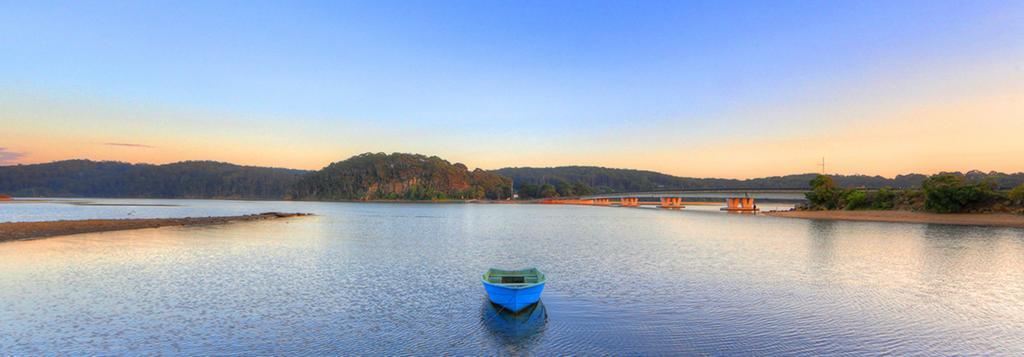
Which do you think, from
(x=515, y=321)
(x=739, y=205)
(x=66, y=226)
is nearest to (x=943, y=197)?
(x=739, y=205)

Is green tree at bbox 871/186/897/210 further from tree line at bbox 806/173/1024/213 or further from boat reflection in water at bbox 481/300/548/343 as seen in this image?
boat reflection in water at bbox 481/300/548/343

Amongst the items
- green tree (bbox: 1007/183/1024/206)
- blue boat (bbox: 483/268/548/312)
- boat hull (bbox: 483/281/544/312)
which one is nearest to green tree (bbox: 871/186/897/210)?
green tree (bbox: 1007/183/1024/206)

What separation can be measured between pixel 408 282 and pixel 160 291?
11238mm

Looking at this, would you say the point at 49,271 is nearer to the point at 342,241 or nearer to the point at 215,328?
the point at 215,328

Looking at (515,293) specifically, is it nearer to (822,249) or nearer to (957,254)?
(822,249)

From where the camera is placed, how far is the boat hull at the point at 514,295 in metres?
19.4

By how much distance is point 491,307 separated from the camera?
20.9m

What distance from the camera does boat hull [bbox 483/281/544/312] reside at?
63.6ft

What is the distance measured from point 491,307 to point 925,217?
94.0m

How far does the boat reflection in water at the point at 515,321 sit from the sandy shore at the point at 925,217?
279 ft

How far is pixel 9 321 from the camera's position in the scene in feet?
59.0

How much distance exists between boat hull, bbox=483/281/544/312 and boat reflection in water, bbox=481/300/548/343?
29 centimetres

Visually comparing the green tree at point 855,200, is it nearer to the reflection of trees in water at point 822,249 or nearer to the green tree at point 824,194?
the green tree at point 824,194

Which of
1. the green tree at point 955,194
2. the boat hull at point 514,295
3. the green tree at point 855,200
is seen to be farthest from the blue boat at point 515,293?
the green tree at point 855,200
